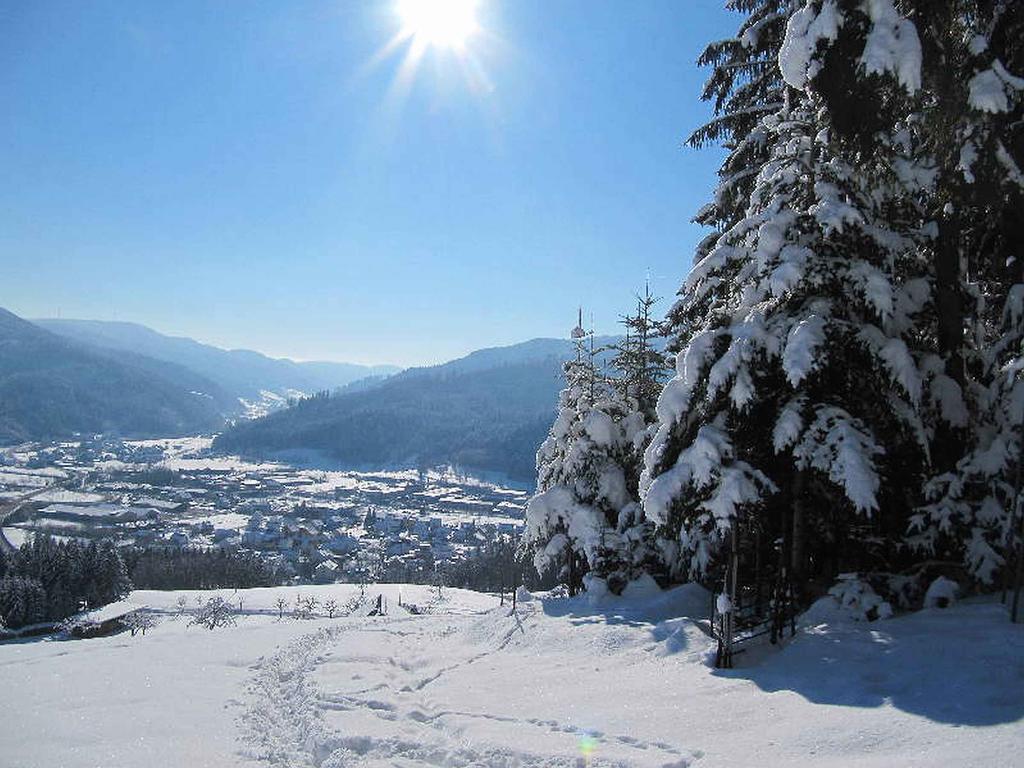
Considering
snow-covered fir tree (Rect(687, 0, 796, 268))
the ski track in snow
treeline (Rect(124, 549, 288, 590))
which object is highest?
snow-covered fir tree (Rect(687, 0, 796, 268))

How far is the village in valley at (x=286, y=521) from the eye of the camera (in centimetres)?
11825

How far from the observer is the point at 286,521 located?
150500 millimetres

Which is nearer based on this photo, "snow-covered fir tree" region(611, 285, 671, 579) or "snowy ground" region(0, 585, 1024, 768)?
"snowy ground" region(0, 585, 1024, 768)

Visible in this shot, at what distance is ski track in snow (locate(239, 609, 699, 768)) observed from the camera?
25.0 feet

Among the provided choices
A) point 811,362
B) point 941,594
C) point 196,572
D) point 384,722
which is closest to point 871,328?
point 811,362

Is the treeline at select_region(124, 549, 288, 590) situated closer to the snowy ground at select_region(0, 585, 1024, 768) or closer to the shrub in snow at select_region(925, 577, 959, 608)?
the snowy ground at select_region(0, 585, 1024, 768)

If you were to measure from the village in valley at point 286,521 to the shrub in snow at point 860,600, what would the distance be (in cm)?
9769

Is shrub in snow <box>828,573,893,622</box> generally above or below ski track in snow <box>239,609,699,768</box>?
above

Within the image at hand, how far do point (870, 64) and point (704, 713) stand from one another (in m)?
8.12

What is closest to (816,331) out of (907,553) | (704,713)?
(907,553)

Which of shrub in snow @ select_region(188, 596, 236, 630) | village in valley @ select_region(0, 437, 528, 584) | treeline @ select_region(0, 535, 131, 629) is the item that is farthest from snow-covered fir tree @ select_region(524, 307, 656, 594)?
village in valley @ select_region(0, 437, 528, 584)

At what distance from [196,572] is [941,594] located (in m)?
98.1

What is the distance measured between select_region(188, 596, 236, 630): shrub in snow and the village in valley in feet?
144

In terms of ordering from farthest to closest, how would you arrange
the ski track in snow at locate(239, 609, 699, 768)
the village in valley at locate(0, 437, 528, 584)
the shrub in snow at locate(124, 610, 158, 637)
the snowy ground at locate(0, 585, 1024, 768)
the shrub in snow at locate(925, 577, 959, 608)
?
the village in valley at locate(0, 437, 528, 584) → the shrub in snow at locate(124, 610, 158, 637) → the shrub in snow at locate(925, 577, 959, 608) → the ski track in snow at locate(239, 609, 699, 768) → the snowy ground at locate(0, 585, 1024, 768)
